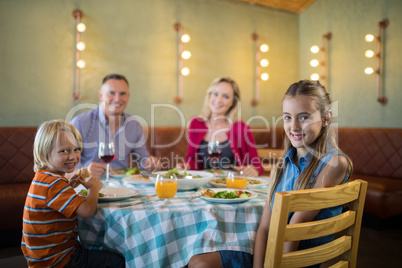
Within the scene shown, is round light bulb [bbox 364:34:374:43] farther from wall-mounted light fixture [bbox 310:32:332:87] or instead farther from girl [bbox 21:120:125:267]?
girl [bbox 21:120:125:267]

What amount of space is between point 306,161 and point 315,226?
36 cm

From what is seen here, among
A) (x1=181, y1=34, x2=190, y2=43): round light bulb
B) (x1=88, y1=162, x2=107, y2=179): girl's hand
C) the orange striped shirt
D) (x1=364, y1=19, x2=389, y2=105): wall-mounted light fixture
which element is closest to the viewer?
the orange striped shirt

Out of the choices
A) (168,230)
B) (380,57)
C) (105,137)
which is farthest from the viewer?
(380,57)

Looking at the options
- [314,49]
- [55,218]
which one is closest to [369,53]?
[314,49]

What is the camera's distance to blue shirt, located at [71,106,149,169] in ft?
8.26

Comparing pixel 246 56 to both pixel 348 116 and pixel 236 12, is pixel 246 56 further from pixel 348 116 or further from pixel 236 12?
pixel 348 116

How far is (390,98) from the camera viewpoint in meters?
3.98

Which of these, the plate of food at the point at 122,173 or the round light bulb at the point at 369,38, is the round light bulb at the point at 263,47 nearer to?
the round light bulb at the point at 369,38

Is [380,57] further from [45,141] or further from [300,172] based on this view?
[45,141]

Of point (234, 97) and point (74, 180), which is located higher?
point (234, 97)

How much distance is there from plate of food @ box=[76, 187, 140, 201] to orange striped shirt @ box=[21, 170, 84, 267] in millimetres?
99

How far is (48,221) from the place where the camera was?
4.31 feet

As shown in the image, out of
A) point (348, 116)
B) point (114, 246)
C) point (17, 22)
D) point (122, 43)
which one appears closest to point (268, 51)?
point (348, 116)

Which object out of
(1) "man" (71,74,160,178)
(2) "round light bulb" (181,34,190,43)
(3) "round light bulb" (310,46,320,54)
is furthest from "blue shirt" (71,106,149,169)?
(3) "round light bulb" (310,46,320,54)
